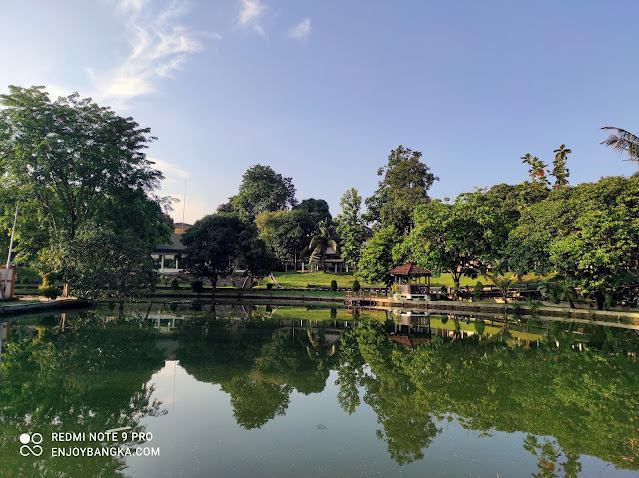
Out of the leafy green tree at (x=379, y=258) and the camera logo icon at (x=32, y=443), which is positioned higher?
the leafy green tree at (x=379, y=258)

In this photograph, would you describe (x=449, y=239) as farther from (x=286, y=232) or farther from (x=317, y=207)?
(x=317, y=207)

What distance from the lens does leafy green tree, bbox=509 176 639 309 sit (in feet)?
79.2

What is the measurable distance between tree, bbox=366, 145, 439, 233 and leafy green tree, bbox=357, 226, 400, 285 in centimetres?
380

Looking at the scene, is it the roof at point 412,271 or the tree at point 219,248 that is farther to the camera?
the tree at point 219,248

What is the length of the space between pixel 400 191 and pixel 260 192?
133 ft

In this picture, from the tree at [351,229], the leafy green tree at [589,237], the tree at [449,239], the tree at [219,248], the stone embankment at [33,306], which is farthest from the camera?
the tree at [351,229]

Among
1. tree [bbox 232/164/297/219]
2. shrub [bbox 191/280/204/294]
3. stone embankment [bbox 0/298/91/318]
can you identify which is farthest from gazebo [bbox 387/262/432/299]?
tree [bbox 232/164/297/219]

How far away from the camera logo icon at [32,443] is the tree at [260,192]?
74447 mm

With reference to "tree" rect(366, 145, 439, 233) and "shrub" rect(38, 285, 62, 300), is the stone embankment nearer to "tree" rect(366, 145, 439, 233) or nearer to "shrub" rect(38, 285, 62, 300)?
"shrub" rect(38, 285, 62, 300)

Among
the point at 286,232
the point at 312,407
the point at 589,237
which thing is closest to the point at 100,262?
the point at 312,407

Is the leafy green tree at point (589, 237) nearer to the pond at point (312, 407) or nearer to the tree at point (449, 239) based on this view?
the tree at point (449, 239)

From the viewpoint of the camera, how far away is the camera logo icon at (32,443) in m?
6.14

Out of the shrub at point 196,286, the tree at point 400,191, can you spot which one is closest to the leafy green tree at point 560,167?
the tree at point 400,191

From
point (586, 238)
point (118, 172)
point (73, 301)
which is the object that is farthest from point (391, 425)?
point (118, 172)
